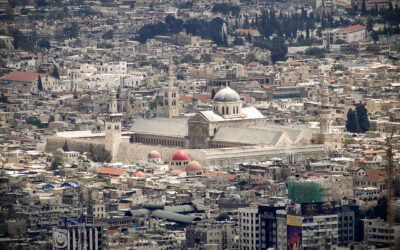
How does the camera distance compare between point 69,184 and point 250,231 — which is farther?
point 69,184

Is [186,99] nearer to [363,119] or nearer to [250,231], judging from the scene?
[363,119]

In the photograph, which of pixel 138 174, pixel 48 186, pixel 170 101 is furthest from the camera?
pixel 170 101

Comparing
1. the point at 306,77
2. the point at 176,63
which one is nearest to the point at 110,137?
the point at 306,77

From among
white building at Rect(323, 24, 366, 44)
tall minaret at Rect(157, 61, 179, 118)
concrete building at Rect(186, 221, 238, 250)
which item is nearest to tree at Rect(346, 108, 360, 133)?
tall minaret at Rect(157, 61, 179, 118)

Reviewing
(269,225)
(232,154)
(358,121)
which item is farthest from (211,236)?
(358,121)

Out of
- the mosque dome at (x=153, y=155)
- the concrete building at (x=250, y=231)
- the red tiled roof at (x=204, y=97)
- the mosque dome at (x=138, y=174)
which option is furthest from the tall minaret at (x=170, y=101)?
the concrete building at (x=250, y=231)

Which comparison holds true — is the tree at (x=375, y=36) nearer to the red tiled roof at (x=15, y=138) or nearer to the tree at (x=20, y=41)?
the tree at (x=20, y=41)
